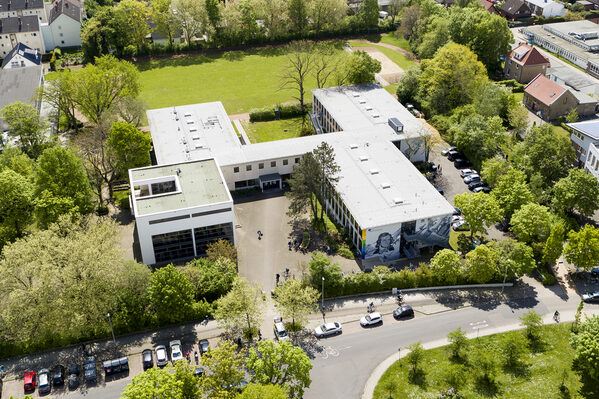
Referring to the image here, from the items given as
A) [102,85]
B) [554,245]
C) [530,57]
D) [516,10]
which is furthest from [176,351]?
[516,10]

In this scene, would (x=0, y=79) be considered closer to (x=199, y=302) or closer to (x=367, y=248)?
(x=199, y=302)

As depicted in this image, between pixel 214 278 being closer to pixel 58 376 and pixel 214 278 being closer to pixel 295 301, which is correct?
pixel 295 301

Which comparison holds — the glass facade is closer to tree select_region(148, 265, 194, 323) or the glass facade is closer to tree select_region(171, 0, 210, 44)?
tree select_region(148, 265, 194, 323)

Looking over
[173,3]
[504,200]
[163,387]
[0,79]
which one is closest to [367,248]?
[504,200]

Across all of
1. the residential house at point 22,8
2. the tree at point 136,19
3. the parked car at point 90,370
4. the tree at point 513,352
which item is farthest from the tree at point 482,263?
the residential house at point 22,8

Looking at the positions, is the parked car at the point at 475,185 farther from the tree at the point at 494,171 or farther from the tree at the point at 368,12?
the tree at the point at 368,12

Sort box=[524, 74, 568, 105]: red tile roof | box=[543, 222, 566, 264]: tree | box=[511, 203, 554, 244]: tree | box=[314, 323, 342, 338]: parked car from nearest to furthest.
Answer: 1. box=[314, 323, 342, 338]: parked car
2. box=[543, 222, 566, 264]: tree
3. box=[511, 203, 554, 244]: tree
4. box=[524, 74, 568, 105]: red tile roof

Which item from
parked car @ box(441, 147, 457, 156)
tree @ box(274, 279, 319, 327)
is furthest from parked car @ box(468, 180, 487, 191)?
tree @ box(274, 279, 319, 327)
